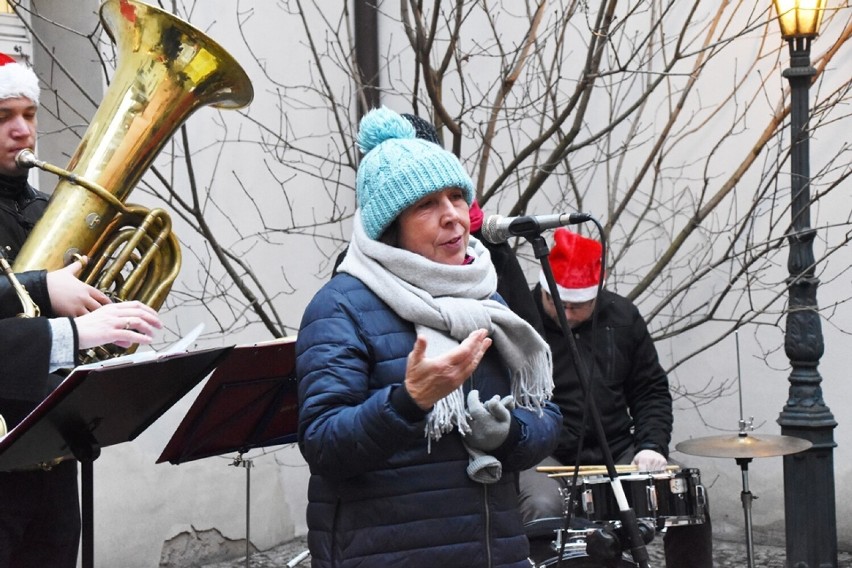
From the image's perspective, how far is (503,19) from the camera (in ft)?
24.0

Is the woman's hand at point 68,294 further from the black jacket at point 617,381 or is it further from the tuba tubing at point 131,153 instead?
the black jacket at point 617,381

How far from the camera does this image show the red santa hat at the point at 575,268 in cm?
532

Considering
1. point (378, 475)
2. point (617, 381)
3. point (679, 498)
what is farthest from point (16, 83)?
point (617, 381)

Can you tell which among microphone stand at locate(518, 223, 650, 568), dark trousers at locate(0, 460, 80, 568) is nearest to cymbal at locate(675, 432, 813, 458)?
microphone stand at locate(518, 223, 650, 568)

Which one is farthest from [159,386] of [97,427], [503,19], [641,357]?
[503,19]

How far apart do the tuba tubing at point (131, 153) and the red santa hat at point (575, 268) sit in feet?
6.17

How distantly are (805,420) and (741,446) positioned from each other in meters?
1.27

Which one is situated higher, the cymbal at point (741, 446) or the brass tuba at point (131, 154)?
the brass tuba at point (131, 154)

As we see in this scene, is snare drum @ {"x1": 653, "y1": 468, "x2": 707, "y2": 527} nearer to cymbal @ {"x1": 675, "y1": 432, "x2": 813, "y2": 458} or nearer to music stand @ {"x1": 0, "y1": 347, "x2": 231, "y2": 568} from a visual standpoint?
cymbal @ {"x1": 675, "y1": 432, "x2": 813, "y2": 458}

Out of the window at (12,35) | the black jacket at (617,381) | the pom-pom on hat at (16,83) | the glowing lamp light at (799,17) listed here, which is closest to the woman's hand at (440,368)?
the pom-pom on hat at (16,83)

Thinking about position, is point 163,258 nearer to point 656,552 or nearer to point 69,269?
point 69,269

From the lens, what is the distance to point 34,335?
312cm

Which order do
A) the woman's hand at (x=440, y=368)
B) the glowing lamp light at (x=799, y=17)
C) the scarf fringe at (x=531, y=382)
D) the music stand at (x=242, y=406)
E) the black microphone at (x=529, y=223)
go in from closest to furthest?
the woman's hand at (x=440, y=368) → the scarf fringe at (x=531, y=382) → the black microphone at (x=529, y=223) → the music stand at (x=242, y=406) → the glowing lamp light at (x=799, y=17)

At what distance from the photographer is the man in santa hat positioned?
3.12 meters
